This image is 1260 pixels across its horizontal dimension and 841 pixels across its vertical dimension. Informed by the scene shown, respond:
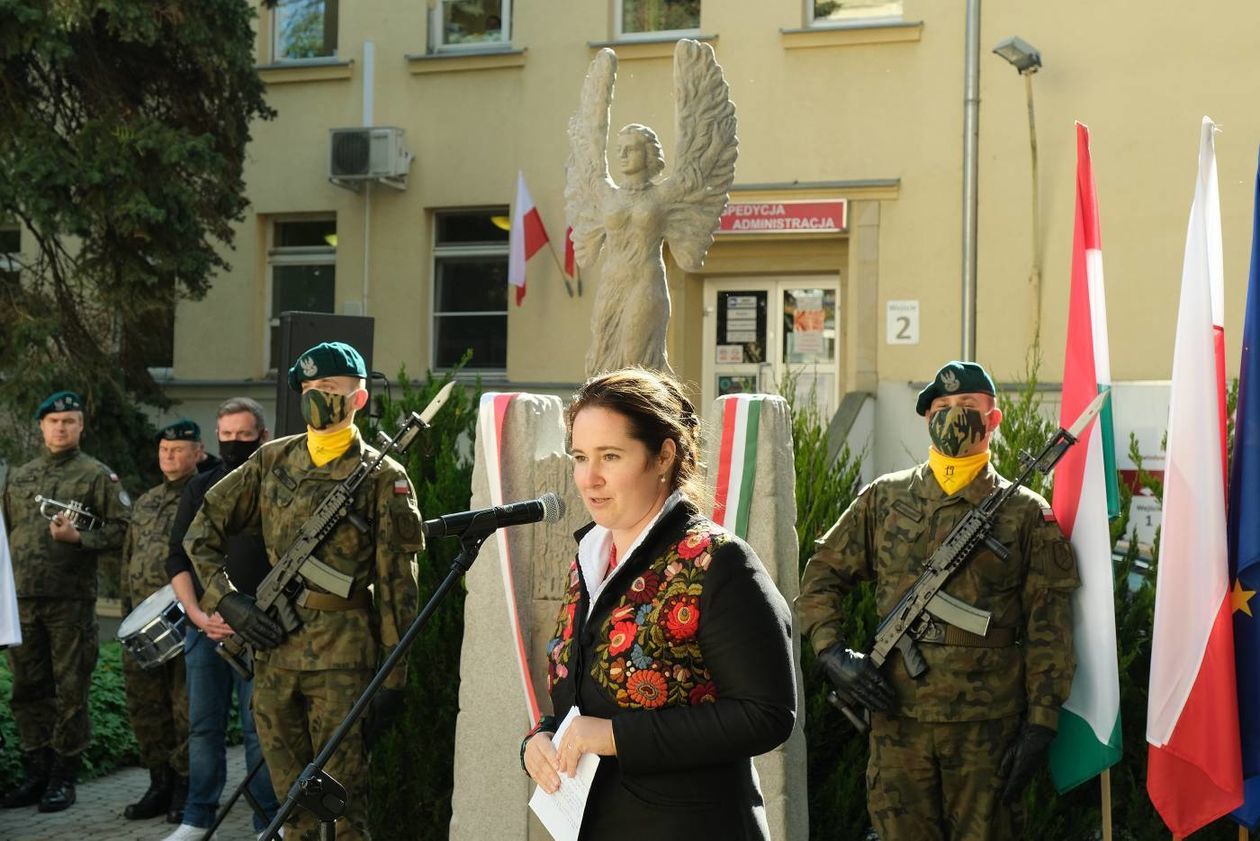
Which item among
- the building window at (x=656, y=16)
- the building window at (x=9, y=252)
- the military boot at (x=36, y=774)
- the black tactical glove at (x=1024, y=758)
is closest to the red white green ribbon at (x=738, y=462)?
the black tactical glove at (x=1024, y=758)

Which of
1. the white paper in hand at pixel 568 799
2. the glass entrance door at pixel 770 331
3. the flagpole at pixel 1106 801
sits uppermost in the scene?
the glass entrance door at pixel 770 331

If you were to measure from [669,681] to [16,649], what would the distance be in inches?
244

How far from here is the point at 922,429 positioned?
14883 millimetres

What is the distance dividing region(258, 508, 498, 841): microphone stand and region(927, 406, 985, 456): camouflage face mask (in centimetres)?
188

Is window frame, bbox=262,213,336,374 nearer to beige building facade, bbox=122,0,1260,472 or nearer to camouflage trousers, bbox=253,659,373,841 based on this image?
beige building facade, bbox=122,0,1260,472

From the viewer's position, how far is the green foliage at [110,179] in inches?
494

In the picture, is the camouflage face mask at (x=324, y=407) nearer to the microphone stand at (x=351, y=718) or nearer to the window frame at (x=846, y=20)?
the microphone stand at (x=351, y=718)

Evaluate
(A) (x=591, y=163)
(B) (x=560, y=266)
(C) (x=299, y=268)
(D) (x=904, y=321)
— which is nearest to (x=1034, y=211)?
(D) (x=904, y=321)

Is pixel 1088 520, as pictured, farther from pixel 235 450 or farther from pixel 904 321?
pixel 904 321

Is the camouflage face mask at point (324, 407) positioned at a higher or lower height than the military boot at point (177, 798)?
higher

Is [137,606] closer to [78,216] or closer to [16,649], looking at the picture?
[16,649]

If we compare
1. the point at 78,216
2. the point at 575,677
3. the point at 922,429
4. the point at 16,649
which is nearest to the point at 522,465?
the point at 575,677

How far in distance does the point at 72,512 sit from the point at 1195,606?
5.54 m

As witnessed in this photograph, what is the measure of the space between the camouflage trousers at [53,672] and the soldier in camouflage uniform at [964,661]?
4.61 metres
